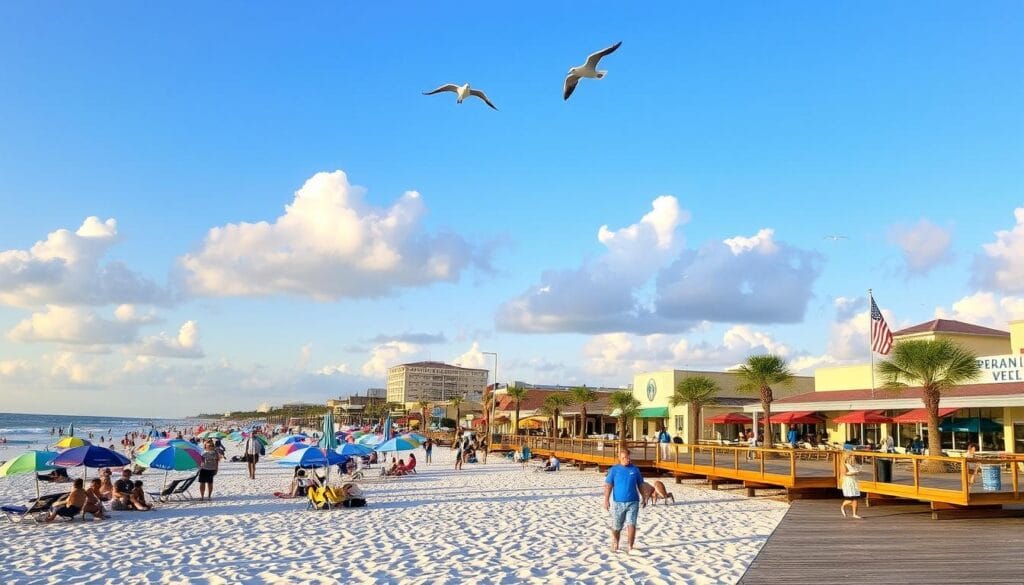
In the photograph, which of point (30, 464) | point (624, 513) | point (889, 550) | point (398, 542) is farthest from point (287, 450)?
point (889, 550)

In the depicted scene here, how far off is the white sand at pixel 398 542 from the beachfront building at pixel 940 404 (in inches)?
417

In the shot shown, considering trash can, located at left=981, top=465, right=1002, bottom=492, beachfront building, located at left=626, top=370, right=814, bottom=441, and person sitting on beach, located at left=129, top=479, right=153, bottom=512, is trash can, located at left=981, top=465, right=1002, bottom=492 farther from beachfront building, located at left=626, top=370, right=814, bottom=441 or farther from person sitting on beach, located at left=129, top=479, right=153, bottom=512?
beachfront building, located at left=626, top=370, right=814, bottom=441

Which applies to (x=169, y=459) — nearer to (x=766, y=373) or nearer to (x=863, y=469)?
(x=863, y=469)

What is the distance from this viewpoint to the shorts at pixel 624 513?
11320 mm

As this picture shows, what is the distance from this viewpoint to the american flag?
27.8 metres

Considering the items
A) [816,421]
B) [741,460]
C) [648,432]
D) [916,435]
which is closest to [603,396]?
[648,432]

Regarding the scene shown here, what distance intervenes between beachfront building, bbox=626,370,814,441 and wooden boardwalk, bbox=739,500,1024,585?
84.7ft

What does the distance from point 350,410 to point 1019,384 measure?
115 meters

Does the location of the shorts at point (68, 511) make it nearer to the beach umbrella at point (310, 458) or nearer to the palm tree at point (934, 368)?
the beach umbrella at point (310, 458)

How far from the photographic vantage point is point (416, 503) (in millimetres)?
19266

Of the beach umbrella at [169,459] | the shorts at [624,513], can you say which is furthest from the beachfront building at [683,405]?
the shorts at [624,513]

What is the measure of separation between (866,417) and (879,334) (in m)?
3.17

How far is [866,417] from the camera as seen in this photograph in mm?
28938

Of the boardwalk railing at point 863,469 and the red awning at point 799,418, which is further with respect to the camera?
the red awning at point 799,418
